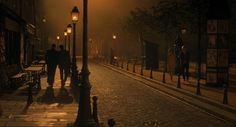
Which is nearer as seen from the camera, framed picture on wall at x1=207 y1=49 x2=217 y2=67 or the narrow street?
the narrow street

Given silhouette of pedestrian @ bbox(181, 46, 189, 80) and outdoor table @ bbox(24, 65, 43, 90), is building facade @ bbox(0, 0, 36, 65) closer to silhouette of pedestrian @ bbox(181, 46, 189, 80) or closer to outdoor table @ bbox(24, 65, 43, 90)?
outdoor table @ bbox(24, 65, 43, 90)

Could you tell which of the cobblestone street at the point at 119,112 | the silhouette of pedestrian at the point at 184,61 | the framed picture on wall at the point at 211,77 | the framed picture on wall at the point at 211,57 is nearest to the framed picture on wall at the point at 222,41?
the framed picture on wall at the point at 211,57

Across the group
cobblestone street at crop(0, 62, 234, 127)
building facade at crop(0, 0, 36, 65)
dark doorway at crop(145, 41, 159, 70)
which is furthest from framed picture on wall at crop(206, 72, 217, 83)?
dark doorway at crop(145, 41, 159, 70)

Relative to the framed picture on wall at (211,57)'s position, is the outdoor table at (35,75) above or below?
below

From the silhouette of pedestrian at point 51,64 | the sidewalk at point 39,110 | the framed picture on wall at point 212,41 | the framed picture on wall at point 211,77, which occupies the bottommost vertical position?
the sidewalk at point 39,110

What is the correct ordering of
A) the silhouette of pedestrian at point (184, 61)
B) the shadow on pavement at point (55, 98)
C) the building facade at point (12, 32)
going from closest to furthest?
the shadow on pavement at point (55, 98) < the building facade at point (12, 32) < the silhouette of pedestrian at point (184, 61)

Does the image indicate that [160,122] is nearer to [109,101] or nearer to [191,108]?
[191,108]

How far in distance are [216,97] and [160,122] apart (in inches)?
233

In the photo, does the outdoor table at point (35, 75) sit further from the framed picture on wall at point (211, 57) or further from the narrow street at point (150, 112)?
the framed picture on wall at point (211, 57)

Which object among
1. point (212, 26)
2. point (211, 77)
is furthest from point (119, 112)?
point (212, 26)

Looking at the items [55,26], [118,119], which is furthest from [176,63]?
[55,26]

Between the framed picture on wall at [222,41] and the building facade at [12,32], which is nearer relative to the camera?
the building facade at [12,32]

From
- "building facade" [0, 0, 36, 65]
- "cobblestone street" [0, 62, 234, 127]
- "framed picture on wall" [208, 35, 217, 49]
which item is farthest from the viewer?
"framed picture on wall" [208, 35, 217, 49]

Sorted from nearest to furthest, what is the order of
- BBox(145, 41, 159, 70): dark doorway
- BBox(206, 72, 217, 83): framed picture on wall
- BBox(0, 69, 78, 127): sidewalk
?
BBox(0, 69, 78, 127): sidewalk → BBox(206, 72, 217, 83): framed picture on wall → BBox(145, 41, 159, 70): dark doorway
